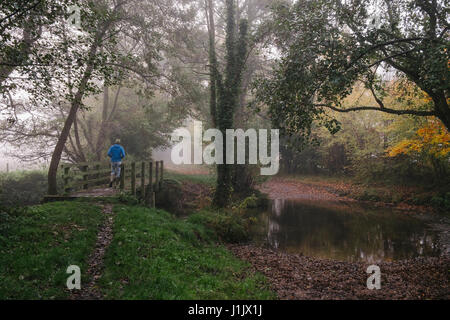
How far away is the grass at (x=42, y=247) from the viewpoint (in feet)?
15.7

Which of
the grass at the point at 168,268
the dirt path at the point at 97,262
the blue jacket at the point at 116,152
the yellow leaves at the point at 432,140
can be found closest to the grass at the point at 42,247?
the dirt path at the point at 97,262

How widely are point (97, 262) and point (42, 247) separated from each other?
1.19 meters

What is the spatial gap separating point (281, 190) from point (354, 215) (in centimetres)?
974

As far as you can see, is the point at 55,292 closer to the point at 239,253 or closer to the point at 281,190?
the point at 239,253

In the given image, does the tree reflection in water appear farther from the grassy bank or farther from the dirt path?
the dirt path

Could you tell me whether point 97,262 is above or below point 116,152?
below

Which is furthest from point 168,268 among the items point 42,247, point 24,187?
point 24,187

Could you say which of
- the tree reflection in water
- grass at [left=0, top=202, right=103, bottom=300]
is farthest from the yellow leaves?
grass at [left=0, top=202, right=103, bottom=300]

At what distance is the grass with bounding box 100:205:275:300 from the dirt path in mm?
147

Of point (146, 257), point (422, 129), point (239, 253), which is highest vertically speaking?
point (422, 129)

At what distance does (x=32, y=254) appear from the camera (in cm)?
A: 571

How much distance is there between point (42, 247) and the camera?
609 cm

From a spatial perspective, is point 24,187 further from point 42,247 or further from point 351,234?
point 351,234
